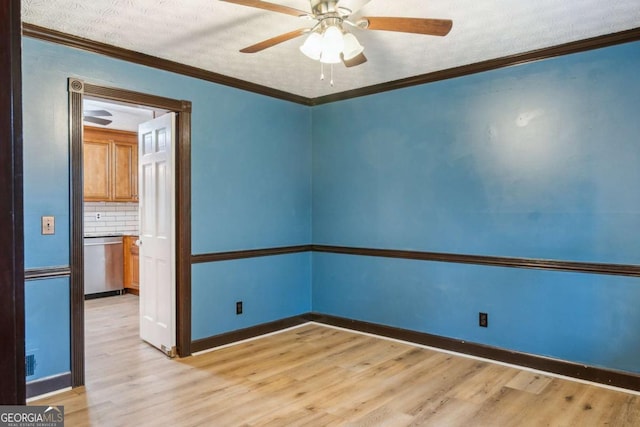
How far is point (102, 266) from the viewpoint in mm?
6133

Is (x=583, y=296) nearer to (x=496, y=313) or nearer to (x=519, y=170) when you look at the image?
(x=496, y=313)

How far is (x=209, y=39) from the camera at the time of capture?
3086mm

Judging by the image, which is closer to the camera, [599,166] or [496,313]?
[599,166]

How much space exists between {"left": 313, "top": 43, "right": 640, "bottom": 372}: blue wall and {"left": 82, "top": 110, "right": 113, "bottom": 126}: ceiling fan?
282cm

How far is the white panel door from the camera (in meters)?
3.70

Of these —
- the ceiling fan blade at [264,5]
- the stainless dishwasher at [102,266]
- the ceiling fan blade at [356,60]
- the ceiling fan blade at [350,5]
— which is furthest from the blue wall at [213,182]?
the stainless dishwasher at [102,266]

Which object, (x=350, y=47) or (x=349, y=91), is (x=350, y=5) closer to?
(x=350, y=47)

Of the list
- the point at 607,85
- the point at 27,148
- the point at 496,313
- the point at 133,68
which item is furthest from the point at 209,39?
the point at 496,313

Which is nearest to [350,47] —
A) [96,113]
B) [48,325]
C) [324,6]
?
[324,6]

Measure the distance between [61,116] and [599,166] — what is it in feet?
12.7

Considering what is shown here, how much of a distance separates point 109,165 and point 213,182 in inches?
131

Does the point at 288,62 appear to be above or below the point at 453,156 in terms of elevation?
above

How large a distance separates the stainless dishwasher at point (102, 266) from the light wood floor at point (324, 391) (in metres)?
Answer: 2.27

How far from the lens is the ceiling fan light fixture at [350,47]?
2416 millimetres
